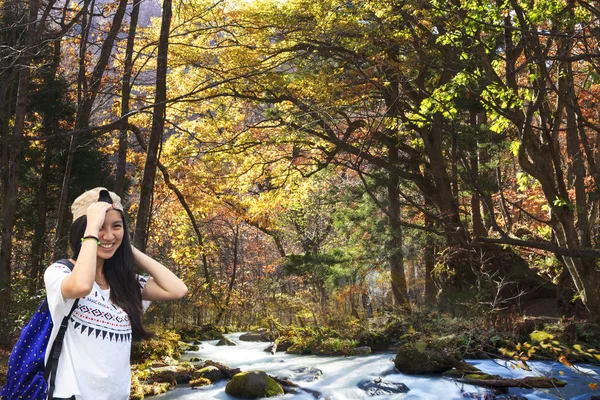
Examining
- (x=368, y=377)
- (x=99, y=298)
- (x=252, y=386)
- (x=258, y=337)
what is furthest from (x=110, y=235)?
(x=258, y=337)

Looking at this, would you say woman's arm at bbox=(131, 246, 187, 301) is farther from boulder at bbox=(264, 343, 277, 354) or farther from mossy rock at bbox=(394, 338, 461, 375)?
boulder at bbox=(264, 343, 277, 354)

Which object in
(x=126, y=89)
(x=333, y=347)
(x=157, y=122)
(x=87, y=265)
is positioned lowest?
(x=333, y=347)

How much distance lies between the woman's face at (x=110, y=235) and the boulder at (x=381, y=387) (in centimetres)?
732

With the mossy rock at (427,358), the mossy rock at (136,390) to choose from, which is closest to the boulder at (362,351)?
the mossy rock at (427,358)

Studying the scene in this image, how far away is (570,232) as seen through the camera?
9.95 metres

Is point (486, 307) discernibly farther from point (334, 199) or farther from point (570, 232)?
point (334, 199)

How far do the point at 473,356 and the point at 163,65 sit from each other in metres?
8.33

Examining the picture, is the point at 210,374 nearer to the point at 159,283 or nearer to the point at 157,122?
the point at 157,122

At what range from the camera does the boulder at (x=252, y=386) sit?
820 cm

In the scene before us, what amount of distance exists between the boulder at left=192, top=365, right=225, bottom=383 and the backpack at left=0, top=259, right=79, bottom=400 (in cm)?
754

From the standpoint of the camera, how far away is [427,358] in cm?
956

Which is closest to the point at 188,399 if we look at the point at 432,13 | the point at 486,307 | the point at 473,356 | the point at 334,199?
the point at 473,356

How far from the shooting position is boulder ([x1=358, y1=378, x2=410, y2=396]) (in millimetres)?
8648

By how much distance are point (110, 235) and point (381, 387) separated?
7.59 meters
